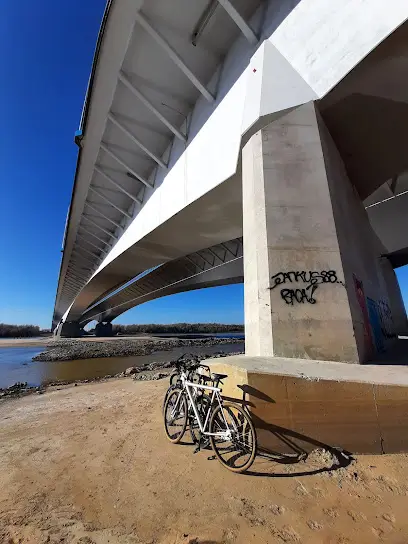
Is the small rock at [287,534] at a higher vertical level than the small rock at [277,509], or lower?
lower

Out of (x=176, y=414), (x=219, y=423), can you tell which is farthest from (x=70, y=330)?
(x=219, y=423)

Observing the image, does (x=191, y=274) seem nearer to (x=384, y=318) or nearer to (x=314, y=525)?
(x=384, y=318)

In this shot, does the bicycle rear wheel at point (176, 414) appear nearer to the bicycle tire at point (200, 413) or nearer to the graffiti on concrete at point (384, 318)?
the bicycle tire at point (200, 413)

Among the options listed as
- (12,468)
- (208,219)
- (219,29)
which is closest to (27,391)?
(12,468)

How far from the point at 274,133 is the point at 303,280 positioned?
3.58m

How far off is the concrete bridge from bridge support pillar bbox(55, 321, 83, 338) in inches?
2551

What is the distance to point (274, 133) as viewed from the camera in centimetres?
628

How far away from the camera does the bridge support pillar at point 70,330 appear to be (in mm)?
67625

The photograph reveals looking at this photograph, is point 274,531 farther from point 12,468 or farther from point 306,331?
point 12,468

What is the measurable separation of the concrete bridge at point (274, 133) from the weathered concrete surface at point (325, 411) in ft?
4.15

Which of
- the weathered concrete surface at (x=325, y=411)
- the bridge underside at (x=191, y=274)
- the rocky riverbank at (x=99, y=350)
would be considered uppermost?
the bridge underside at (x=191, y=274)

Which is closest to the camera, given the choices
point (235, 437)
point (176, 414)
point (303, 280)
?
point (235, 437)

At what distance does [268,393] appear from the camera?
11.5 ft

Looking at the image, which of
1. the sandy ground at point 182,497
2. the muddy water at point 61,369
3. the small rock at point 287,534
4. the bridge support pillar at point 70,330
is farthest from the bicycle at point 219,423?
the bridge support pillar at point 70,330
